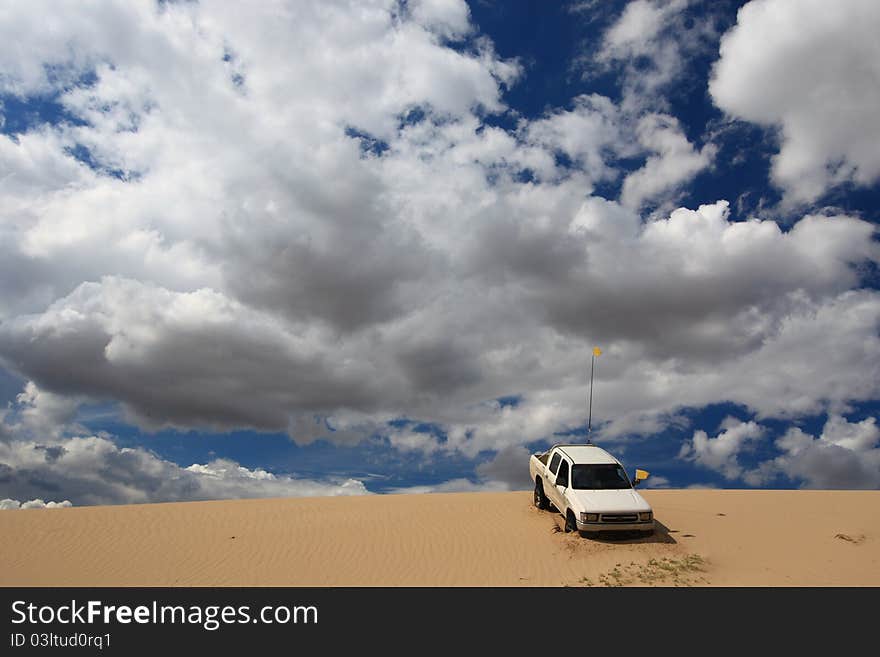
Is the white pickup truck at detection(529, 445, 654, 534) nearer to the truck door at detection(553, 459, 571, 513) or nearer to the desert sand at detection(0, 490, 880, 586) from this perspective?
the truck door at detection(553, 459, 571, 513)

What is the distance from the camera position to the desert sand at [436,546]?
1445cm

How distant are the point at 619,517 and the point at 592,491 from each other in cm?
113

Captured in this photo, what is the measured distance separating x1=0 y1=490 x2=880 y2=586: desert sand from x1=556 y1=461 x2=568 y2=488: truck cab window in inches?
53.0

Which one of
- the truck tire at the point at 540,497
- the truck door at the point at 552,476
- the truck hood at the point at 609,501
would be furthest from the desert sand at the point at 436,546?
the truck hood at the point at 609,501

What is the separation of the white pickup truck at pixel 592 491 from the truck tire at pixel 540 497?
0.31m

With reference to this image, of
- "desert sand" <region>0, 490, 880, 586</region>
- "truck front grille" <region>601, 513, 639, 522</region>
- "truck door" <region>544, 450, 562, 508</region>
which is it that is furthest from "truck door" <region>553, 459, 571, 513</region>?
"truck front grille" <region>601, 513, 639, 522</region>

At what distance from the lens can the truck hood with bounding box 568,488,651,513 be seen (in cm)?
1568

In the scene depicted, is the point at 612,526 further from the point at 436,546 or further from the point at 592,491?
the point at 436,546

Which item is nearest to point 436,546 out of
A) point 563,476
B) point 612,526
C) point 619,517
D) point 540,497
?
point 563,476

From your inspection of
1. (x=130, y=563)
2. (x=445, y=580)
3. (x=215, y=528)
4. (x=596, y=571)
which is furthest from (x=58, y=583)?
(x=596, y=571)

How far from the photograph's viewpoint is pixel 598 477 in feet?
55.8
